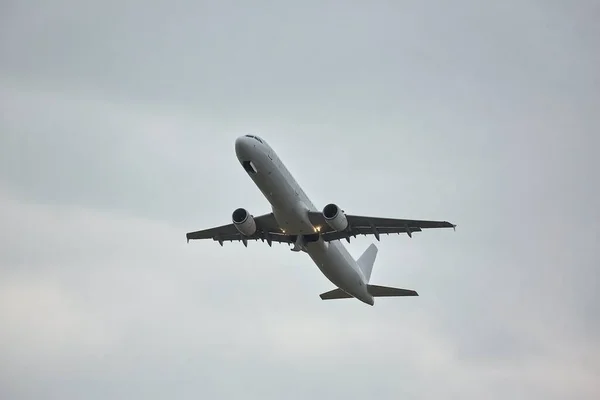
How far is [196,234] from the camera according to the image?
55.4 metres

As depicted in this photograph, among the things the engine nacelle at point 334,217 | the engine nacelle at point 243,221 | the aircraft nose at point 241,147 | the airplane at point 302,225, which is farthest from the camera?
the engine nacelle at point 243,221

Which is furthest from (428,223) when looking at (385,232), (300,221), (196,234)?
(196,234)

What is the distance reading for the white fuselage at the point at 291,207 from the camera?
44.9m

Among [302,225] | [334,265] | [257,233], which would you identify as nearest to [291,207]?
[302,225]

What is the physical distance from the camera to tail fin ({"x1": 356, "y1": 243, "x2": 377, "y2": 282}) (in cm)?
6242

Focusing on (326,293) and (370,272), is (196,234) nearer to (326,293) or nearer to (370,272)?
(326,293)

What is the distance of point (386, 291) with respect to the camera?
56250mm

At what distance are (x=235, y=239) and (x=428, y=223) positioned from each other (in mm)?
13943

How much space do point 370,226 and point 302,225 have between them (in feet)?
16.0

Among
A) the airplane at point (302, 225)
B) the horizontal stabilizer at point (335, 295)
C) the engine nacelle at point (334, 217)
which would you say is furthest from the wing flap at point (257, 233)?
the horizontal stabilizer at point (335, 295)

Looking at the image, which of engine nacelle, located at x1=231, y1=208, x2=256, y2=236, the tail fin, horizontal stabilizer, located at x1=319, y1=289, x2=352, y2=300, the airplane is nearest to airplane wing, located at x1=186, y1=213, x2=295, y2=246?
the airplane

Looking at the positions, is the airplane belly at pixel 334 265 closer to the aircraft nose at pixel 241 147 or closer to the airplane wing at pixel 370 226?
the airplane wing at pixel 370 226

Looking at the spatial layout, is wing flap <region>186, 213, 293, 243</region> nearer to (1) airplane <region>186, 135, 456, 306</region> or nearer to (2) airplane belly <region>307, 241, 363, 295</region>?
(1) airplane <region>186, 135, 456, 306</region>

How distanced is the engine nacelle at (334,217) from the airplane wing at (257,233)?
395cm
